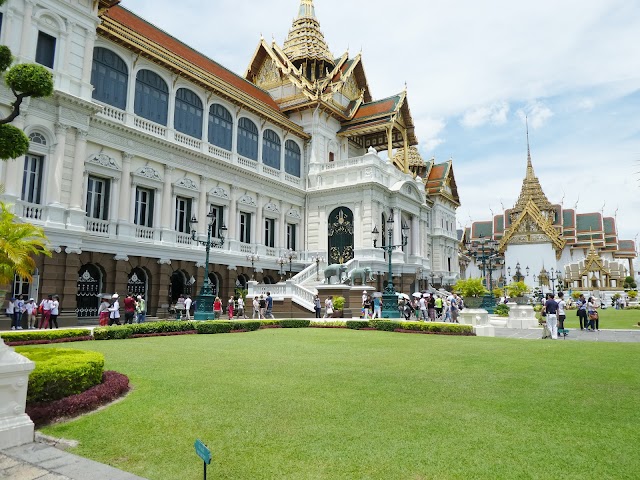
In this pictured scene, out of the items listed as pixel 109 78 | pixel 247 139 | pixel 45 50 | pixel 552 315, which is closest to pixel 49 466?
pixel 552 315

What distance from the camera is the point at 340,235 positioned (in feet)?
114

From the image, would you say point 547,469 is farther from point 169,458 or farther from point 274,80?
point 274,80

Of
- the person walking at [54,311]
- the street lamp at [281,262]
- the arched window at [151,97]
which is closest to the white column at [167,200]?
the arched window at [151,97]

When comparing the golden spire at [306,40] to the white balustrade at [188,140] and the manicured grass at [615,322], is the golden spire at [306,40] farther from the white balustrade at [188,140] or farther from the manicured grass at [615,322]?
the manicured grass at [615,322]

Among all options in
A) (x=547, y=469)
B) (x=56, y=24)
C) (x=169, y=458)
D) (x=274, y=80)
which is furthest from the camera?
(x=274, y=80)

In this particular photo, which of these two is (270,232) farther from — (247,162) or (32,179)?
(32,179)

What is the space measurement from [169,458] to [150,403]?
1.95 m

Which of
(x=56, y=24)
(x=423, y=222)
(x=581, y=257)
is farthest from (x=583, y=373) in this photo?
(x=581, y=257)

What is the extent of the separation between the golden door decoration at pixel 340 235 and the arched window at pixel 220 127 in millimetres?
9902

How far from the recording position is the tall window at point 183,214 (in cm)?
2645

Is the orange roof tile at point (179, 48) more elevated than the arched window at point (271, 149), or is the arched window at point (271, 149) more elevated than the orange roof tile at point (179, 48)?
the orange roof tile at point (179, 48)

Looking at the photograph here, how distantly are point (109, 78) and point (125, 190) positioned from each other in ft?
18.6

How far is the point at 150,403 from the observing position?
20.0ft

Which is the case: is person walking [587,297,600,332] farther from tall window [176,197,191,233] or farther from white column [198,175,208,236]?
tall window [176,197,191,233]
